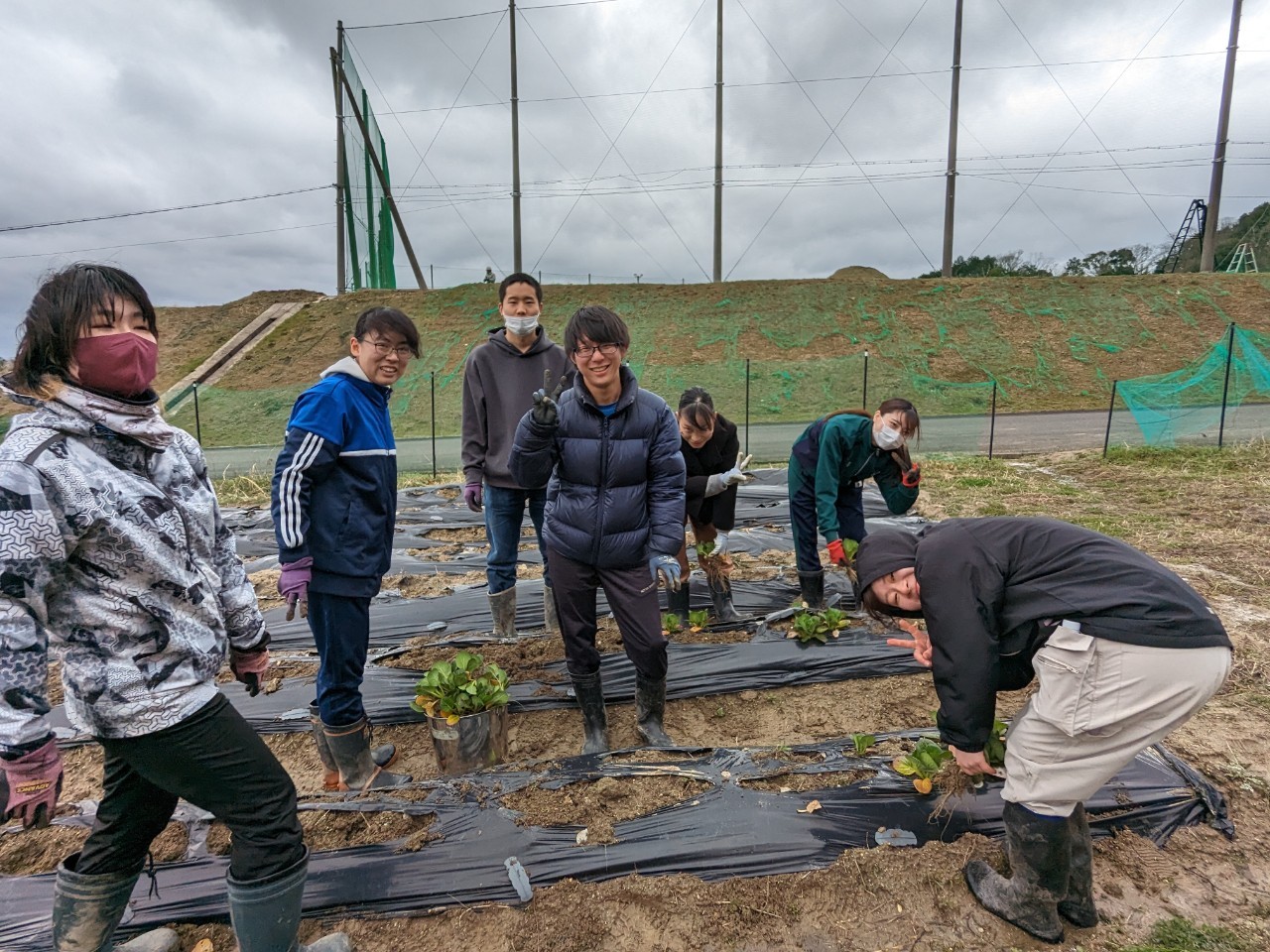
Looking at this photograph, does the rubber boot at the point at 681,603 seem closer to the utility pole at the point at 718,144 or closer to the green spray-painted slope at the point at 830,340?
the green spray-painted slope at the point at 830,340

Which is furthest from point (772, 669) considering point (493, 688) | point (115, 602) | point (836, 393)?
point (836, 393)

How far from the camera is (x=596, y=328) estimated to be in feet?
7.38

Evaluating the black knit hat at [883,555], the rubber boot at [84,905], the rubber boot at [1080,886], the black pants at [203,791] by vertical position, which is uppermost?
the black knit hat at [883,555]

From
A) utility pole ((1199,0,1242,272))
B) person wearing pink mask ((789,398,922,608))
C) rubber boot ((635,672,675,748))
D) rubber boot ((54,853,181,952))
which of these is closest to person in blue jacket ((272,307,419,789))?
rubber boot ((54,853,181,952))

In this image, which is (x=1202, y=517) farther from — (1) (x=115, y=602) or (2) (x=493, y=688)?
(1) (x=115, y=602)

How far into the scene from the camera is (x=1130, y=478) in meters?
7.84

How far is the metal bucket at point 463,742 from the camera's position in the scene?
2439mm

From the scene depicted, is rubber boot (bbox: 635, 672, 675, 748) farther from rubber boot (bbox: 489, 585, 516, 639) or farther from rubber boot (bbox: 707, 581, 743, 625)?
rubber boot (bbox: 707, 581, 743, 625)

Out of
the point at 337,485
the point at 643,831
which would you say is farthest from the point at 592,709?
the point at 337,485

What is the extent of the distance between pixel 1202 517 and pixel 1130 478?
2101mm

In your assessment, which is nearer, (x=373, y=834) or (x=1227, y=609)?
(x=373, y=834)

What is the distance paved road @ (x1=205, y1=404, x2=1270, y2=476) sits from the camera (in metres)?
10.8

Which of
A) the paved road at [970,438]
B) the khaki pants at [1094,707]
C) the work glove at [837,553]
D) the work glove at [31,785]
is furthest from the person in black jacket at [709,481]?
the paved road at [970,438]

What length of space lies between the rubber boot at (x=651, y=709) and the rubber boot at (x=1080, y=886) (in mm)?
1344
